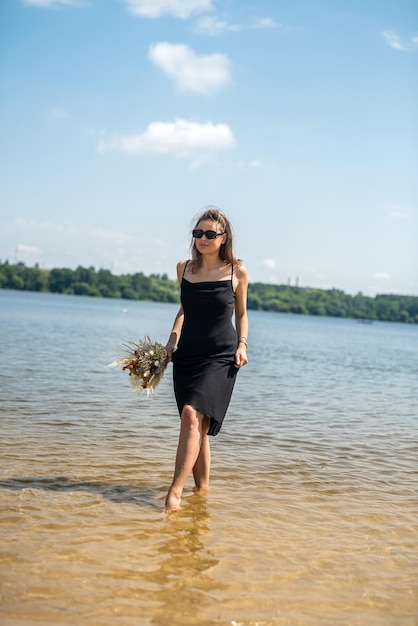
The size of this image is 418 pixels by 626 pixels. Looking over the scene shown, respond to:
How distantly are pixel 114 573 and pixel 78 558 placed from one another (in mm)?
343

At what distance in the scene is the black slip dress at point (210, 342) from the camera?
18.9 feet

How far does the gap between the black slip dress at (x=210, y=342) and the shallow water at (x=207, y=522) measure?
3.41 ft

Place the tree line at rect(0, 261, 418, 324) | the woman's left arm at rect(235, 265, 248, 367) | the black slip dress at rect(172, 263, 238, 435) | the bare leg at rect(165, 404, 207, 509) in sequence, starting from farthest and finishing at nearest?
the tree line at rect(0, 261, 418, 324) → the woman's left arm at rect(235, 265, 248, 367) → the black slip dress at rect(172, 263, 238, 435) → the bare leg at rect(165, 404, 207, 509)

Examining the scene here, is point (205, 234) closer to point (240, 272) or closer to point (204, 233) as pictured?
point (204, 233)

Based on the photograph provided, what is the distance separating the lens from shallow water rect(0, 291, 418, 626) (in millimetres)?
3941

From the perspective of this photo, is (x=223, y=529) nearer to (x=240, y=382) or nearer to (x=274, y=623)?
(x=274, y=623)

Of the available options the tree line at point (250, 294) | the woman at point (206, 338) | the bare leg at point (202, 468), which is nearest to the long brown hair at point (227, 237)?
the woman at point (206, 338)

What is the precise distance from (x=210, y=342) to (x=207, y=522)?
1.52 metres

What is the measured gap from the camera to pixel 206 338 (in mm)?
5820

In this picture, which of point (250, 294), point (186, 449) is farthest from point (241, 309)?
point (250, 294)

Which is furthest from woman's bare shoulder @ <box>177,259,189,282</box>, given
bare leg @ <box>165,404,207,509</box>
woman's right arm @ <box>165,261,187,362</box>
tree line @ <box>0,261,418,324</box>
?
tree line @ <box>0,261,418,324</box>

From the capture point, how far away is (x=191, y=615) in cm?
377

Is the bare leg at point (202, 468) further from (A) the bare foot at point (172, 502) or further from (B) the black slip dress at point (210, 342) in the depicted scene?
(A) the bare foot at point (172, 502)

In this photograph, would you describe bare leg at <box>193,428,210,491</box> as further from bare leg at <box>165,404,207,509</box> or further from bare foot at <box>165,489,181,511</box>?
bare foot at <box>165,489,181,511</box>
